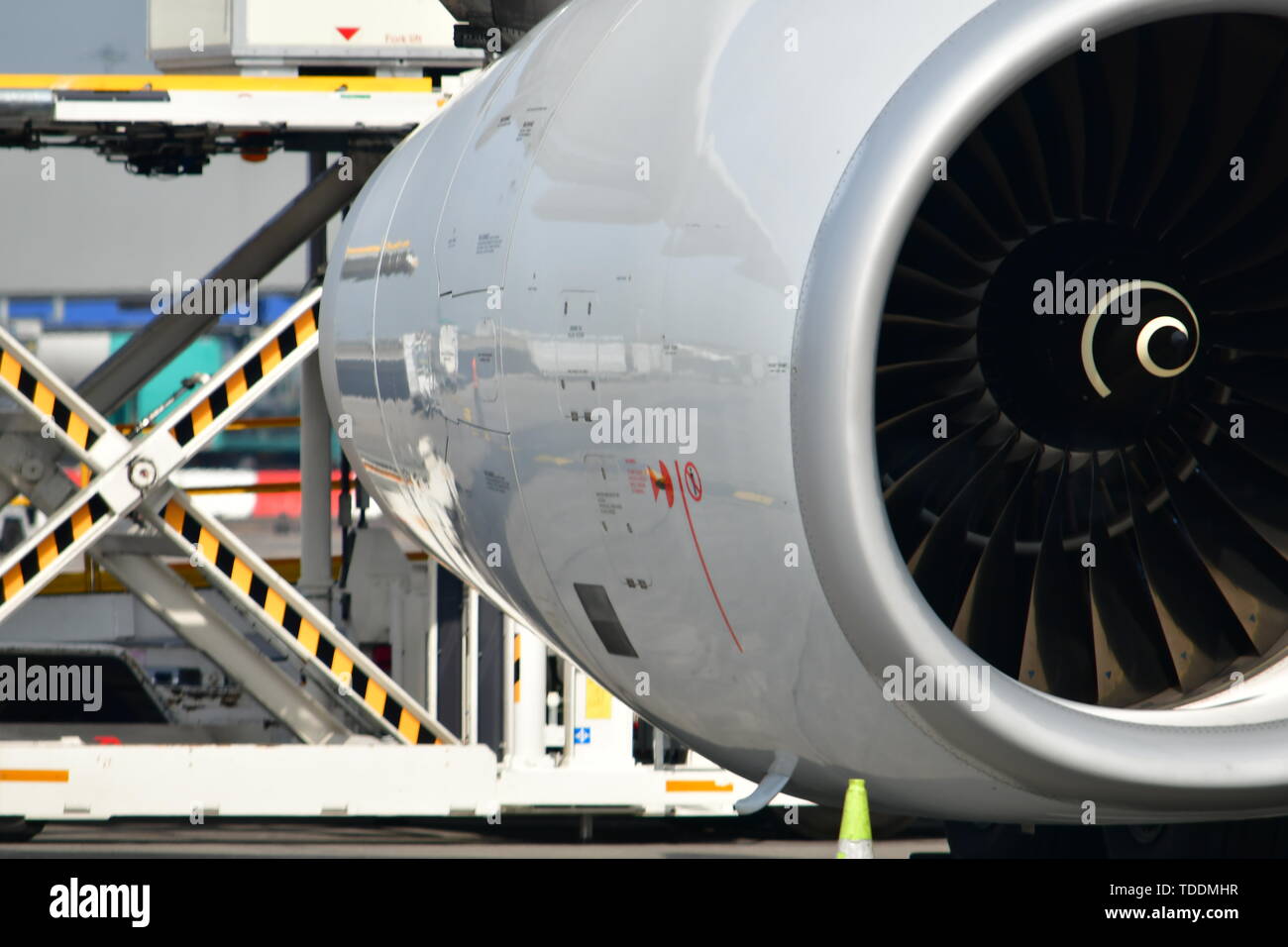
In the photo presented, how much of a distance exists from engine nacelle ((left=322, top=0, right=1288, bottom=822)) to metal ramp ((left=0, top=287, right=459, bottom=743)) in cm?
550

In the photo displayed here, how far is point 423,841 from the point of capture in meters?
11.7

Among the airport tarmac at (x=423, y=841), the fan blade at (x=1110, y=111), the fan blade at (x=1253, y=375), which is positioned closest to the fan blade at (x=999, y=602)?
the fan blade at (x=1253, y=375)

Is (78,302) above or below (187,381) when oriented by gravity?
above

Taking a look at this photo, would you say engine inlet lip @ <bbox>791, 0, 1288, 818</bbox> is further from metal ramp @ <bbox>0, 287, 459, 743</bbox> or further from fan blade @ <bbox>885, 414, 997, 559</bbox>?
metal ramp @ <bbox>0, 287, 459, 743</bbox>

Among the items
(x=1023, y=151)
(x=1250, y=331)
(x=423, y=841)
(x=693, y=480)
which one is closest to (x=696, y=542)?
(x=693, y=480)

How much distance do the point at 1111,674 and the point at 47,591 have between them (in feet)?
44.6

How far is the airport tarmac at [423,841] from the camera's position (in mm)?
11125

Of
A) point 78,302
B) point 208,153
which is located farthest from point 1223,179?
point 78,302

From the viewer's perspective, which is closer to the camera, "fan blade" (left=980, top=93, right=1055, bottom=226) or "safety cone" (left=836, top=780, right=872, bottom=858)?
"safety cone" (left=836, top=780, right=872, bottom=858)

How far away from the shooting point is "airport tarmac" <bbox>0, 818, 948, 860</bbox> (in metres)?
11.1

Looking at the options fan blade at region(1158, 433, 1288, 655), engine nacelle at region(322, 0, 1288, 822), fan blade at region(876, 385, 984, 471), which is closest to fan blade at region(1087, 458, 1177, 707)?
engine nacelle at region(322, 0, 1288, 822)
